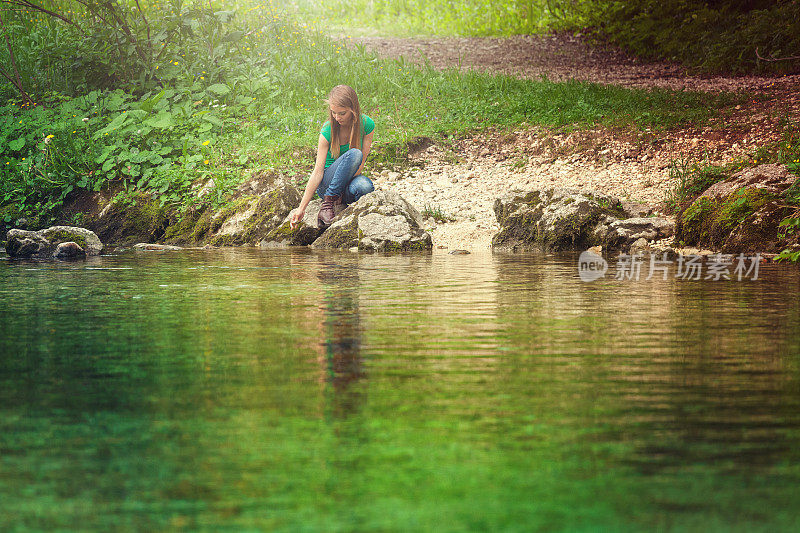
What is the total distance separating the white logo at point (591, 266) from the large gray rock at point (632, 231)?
0.89 ft

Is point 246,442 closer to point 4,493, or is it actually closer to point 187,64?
point 4,493

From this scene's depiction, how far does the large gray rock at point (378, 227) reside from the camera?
36.3 feet

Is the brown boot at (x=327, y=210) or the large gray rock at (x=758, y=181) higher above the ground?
the large gray rock at (x=758, y=181)

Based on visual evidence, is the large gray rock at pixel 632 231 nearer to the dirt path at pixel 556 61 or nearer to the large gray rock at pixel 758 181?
the large gray rock at pixel 758 181

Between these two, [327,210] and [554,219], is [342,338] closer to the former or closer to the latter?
[554,219]

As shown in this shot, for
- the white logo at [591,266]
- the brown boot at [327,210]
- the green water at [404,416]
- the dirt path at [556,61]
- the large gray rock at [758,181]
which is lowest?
the green water at [404,416]

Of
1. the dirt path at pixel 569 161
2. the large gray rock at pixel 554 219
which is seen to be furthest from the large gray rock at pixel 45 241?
the large gray rock at pixel 554 219

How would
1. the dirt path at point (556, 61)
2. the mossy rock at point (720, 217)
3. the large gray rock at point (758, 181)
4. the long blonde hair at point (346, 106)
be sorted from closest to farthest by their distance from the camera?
the mossy rock at point (720, 217) → the large gray rock at point (758, 181) → the long blonde hair at point (346, 106) → the dirt path at point (556, 61)

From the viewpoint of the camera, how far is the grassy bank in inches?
568

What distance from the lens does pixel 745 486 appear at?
2.15 meters

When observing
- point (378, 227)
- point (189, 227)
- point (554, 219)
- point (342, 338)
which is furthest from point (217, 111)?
point (342, 338)

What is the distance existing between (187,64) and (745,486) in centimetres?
1646

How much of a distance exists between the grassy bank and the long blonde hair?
2578mm

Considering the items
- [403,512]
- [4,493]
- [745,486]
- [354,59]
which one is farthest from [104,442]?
[354,59]
